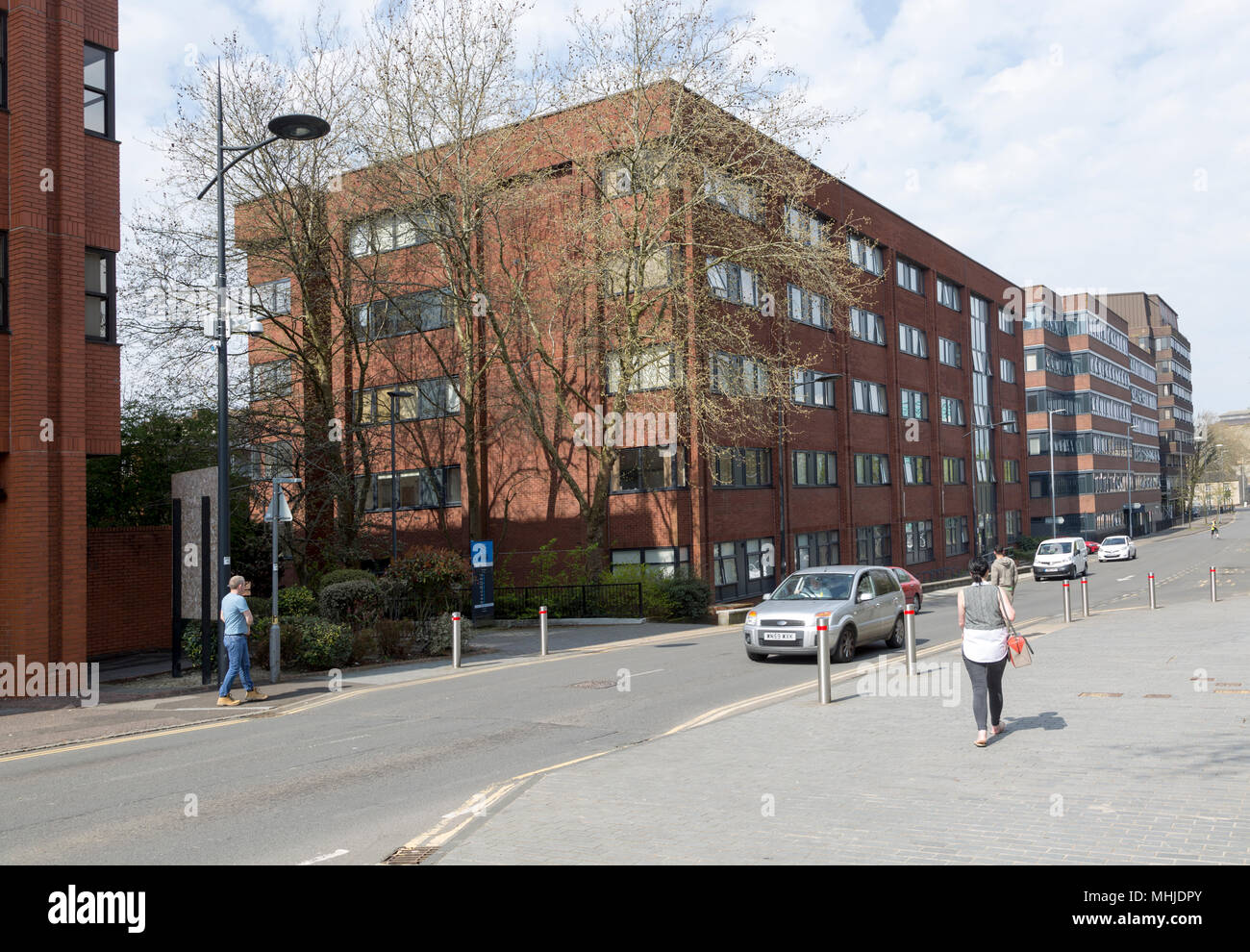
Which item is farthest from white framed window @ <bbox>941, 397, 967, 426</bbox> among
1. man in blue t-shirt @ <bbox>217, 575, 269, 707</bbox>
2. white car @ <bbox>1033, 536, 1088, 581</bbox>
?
man in blue t-shirt @ <bbox>217, 575, 269, 707</bbox>

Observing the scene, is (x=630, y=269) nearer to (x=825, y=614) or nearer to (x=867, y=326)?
(x=825, y=614)

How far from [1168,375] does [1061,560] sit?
102 meters

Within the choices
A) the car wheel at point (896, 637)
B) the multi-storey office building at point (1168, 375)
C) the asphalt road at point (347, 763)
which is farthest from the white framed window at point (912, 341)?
the multi-storey office building at point (1168, 375)

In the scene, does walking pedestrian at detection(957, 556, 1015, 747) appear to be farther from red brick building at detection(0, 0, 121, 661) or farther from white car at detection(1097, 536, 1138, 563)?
white car at detection(1097, 536, 1138, 563)

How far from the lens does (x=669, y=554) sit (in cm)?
3256

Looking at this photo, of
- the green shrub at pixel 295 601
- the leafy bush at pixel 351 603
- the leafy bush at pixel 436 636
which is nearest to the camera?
the green shrub at pixel 295 601

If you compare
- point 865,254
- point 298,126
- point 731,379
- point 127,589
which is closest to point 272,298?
point 127,589

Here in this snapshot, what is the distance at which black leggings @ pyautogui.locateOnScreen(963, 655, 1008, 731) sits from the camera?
9.41 metres

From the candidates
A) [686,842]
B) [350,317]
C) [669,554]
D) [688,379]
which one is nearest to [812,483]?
[669,554]

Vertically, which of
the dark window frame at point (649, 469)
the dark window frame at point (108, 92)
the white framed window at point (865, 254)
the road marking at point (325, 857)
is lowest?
the road marking at point (325, 857)

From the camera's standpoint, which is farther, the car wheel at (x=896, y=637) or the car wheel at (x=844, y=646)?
the car wheel at (x=896, y=637)

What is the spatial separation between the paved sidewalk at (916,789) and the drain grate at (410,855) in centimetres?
13

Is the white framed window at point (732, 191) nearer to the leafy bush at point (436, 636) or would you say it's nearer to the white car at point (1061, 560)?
the leafy bush at point (436, 636)

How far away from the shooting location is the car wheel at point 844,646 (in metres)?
17.1
